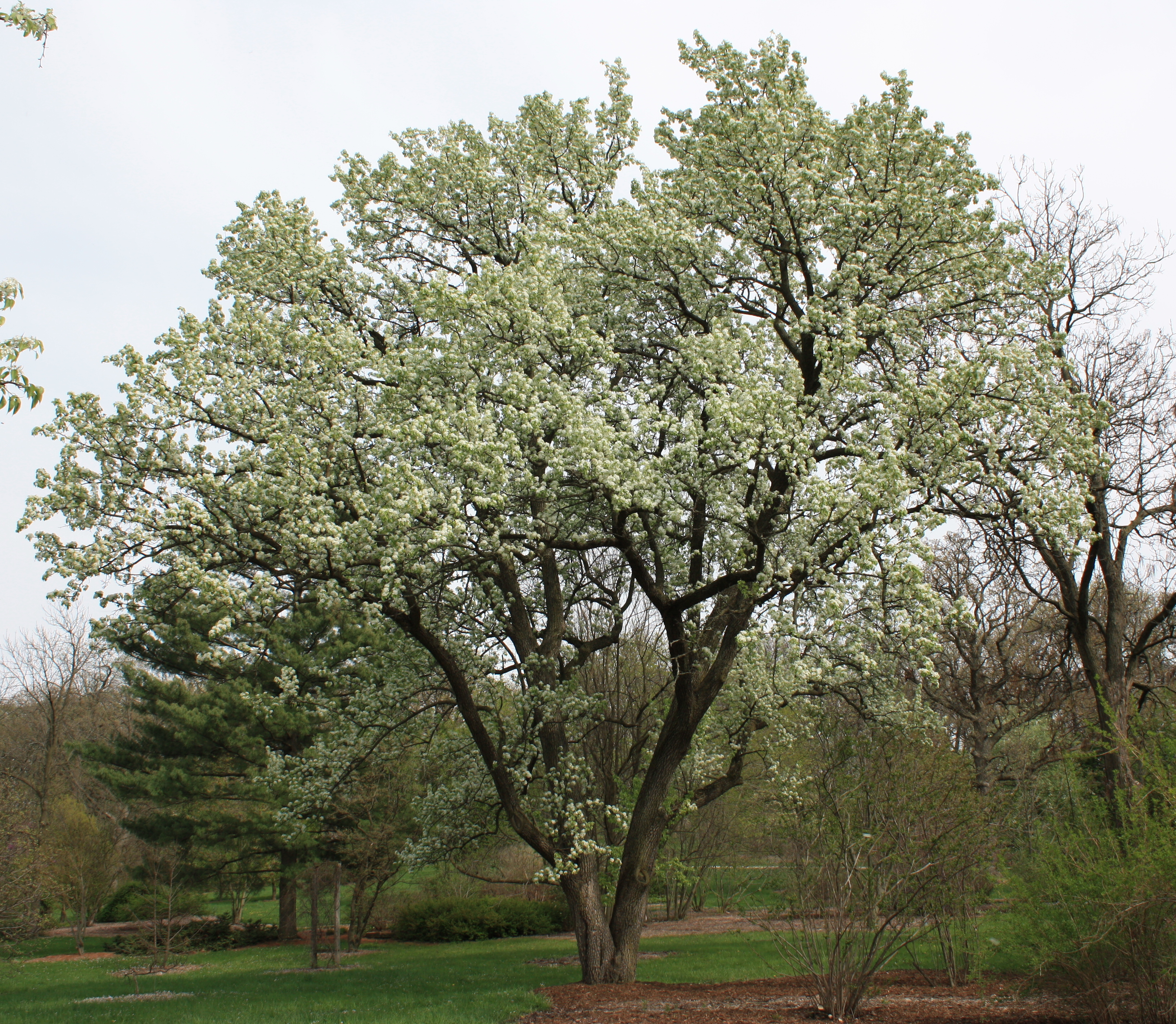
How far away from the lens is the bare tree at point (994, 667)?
2097cm

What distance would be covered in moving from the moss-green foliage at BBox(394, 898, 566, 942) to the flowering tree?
15.9 meters

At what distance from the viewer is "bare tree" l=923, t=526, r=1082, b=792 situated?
21.0 meters

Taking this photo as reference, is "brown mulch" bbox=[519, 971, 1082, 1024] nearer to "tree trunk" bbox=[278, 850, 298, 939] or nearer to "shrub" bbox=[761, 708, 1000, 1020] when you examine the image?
"shrub" bbox=[761, 708, 1000, 1020]

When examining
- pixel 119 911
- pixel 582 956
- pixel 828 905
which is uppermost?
pixel 828 905

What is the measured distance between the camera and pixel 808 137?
11141 millimetres

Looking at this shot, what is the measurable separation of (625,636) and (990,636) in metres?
12.2

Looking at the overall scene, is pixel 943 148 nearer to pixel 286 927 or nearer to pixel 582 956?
pixel 582 956

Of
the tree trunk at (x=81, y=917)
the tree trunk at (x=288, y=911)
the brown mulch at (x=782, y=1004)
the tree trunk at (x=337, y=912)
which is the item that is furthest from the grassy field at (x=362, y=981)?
the tree trunk at (x=288, y=911)

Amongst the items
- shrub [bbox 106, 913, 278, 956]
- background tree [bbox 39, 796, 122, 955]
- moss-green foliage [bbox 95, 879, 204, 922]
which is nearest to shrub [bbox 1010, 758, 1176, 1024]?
shrub [bbox 106, 913, 278, 956]

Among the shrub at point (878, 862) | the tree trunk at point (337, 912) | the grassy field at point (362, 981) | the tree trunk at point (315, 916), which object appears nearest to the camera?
the shrub at point (878, 862)

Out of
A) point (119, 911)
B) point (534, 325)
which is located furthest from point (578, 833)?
point (119, 911)

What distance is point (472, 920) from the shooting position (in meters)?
27.4

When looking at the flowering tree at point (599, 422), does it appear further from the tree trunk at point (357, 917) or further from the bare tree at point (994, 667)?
the tree trunk at point (357, 917)

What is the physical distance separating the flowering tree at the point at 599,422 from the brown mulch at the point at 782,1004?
4.35ft
